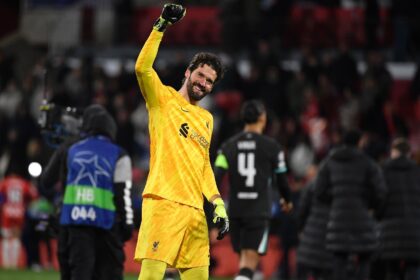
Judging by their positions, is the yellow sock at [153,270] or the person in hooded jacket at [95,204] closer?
the yellow sock at [153,270]

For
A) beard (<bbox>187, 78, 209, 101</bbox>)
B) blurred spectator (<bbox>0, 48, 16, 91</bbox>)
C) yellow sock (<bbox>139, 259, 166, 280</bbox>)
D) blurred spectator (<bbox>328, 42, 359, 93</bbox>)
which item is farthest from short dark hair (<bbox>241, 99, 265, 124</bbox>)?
blurred spectator (<bbox>0, 48, 16, 91</bbox>)

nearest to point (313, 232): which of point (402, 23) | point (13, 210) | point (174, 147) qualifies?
point (174, 147)

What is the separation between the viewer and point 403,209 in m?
13.8

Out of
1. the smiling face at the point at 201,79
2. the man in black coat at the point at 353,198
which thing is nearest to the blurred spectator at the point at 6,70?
the man in black coat at the point at 353,198

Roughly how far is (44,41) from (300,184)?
10.5 m

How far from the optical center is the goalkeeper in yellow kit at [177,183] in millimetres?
8430

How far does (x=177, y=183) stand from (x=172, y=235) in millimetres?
387

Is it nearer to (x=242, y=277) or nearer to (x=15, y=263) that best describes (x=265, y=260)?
(x=15, y=263)

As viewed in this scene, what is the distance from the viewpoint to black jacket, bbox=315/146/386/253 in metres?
13.2

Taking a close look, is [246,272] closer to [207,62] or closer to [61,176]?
[61,176]

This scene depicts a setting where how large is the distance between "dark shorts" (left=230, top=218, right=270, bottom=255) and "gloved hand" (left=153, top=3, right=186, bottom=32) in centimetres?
499

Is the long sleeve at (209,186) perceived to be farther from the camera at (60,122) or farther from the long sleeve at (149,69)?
the camera at (60,122)

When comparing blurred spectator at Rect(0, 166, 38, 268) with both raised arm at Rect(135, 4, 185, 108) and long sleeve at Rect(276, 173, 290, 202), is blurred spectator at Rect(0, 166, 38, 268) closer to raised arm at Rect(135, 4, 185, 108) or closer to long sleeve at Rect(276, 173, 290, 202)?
long sleeve at Rect(276, 173, 290, 202)

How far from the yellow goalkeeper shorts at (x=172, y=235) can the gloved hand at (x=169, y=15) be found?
1.26m
